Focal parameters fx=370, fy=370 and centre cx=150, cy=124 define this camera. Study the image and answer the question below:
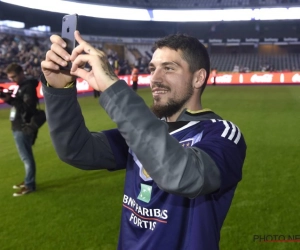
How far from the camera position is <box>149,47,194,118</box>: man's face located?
1855mm

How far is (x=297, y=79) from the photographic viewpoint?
3216 centimetres

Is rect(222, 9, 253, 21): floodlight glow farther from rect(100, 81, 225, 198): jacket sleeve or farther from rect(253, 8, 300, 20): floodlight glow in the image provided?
rect(100, 81, 225, 198): jacket sleeve

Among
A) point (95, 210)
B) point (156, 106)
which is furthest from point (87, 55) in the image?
point (95, 210)

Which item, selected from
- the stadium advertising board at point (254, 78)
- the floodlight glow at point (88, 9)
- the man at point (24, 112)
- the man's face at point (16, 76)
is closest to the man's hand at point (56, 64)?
the man at point (24, 112)

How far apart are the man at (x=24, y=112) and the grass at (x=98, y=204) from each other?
14.0 inches

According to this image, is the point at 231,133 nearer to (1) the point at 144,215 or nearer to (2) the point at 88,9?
(1) the point at 144,215

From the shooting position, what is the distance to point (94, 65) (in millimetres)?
1377

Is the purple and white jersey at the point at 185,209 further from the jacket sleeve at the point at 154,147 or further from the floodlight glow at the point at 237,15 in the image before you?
the floodlight glow at the point at 237,15

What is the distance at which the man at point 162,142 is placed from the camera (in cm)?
131

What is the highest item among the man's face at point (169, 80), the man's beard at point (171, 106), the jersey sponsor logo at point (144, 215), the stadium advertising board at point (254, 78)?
the man's face at point (169, 80)

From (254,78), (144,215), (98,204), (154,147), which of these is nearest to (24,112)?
(98,204)

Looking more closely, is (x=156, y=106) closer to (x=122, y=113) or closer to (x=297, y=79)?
(x=122, y=113)

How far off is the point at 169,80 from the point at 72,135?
0.57 meters

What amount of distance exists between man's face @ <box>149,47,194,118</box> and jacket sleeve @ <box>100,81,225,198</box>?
54cm
